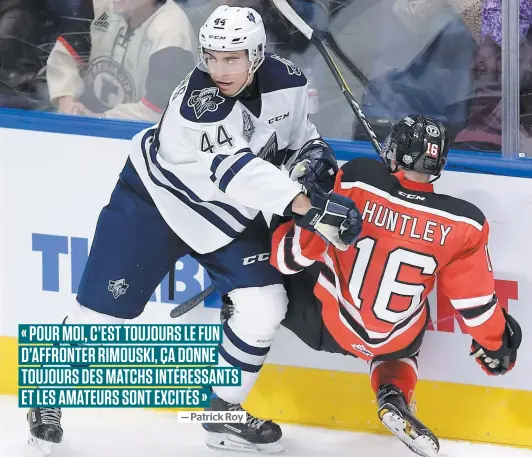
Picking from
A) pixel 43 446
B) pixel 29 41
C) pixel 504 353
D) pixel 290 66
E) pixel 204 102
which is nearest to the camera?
pixel 204 102

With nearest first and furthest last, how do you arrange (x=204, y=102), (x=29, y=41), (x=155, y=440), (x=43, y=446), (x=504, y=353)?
(x=204, y=102) → (x=504, y=353) → (x=43, y=446) → (x=155, y=440) → (x=29, y=41)

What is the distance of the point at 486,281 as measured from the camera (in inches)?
108

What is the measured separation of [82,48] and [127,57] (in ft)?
0.48

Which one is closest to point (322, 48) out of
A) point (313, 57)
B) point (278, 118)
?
point (313, 57)

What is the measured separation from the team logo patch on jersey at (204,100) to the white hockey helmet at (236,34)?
80mm

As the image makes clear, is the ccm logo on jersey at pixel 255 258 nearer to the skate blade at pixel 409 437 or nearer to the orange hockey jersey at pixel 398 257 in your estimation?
the orange hockey jersey at pixel 398 257

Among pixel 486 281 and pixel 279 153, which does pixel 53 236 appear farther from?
pixel 486 281

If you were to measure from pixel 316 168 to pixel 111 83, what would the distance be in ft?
2.63

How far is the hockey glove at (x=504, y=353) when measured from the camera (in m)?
2.81

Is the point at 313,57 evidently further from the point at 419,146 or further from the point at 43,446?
the point at 43,446

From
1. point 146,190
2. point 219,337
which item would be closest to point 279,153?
point 146,190

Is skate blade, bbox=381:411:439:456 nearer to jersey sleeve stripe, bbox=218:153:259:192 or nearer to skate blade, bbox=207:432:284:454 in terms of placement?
skate blade, bbox=207:432:284:454

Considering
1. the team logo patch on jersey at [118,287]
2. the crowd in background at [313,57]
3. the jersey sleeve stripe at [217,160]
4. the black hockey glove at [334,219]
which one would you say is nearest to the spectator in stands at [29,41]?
the crowd in background at [313,57]

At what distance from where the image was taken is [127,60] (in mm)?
3283
